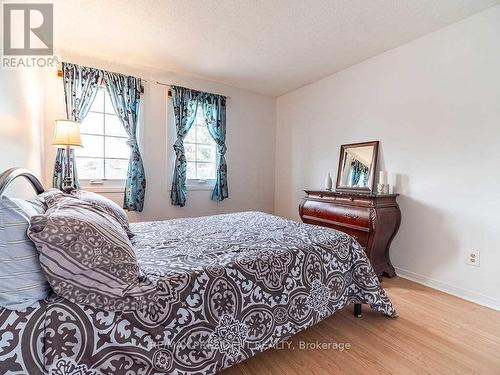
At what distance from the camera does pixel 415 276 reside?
105 inches

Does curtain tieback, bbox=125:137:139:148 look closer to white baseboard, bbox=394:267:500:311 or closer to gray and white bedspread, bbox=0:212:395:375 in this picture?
gray and white bedspread, bbox=0:212:395:375

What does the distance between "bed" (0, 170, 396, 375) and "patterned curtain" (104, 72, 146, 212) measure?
4.34 ft

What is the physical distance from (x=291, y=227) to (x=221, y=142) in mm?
2218

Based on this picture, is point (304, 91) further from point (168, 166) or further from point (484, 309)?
point (484, 309)

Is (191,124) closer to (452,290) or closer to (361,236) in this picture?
(361,236)

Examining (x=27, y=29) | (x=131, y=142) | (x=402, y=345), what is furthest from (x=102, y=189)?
(x=402, y=345)

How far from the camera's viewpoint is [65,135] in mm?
2275

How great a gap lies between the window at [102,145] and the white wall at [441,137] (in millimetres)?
2969

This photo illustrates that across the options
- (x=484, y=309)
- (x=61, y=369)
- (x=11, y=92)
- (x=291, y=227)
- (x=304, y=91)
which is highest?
(x=304, y=91)

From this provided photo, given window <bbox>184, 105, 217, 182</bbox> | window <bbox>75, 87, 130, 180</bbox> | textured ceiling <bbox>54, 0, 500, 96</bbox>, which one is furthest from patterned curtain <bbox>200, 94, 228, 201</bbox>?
window <bbox>75, 87, 130, 180</bbox>

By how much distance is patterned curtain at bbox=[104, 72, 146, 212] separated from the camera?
3.07 m

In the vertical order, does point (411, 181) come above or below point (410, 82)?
below

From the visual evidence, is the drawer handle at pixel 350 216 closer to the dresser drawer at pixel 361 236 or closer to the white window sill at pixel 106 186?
the dresser drawer at pixel 361 236

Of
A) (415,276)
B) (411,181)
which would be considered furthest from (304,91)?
(415,276)
